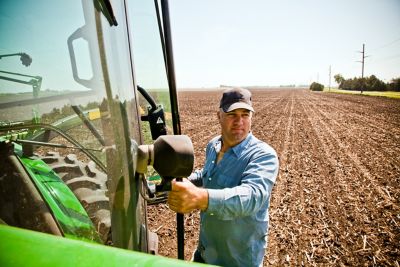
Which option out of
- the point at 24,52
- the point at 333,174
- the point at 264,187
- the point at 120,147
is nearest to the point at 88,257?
the point at 120,147

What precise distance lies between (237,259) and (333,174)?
6187 mm

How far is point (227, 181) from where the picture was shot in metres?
2.02

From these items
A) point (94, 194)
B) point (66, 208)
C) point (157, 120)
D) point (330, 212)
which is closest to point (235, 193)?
point (157, 120)

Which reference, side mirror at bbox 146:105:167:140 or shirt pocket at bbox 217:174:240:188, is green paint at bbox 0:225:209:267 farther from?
shirt pocket at bbox 217:174:240:188

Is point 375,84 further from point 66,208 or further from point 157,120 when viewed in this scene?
point 66,208

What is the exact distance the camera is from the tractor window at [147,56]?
147 cm

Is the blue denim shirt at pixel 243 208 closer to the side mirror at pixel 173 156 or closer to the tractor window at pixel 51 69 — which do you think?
the side mirror at pixel 173 156

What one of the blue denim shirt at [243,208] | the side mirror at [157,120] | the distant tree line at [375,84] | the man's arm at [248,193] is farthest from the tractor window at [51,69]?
the distant tree line at [375,84]

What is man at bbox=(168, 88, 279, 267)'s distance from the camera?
1.48m

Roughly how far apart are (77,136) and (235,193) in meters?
0.88

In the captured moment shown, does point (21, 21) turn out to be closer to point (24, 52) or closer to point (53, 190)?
point (24, 52)

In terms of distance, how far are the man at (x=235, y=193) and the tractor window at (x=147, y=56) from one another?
A: 55 cm

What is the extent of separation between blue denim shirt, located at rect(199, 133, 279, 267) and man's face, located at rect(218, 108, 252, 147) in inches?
3.7

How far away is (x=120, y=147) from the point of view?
3.58 feet
